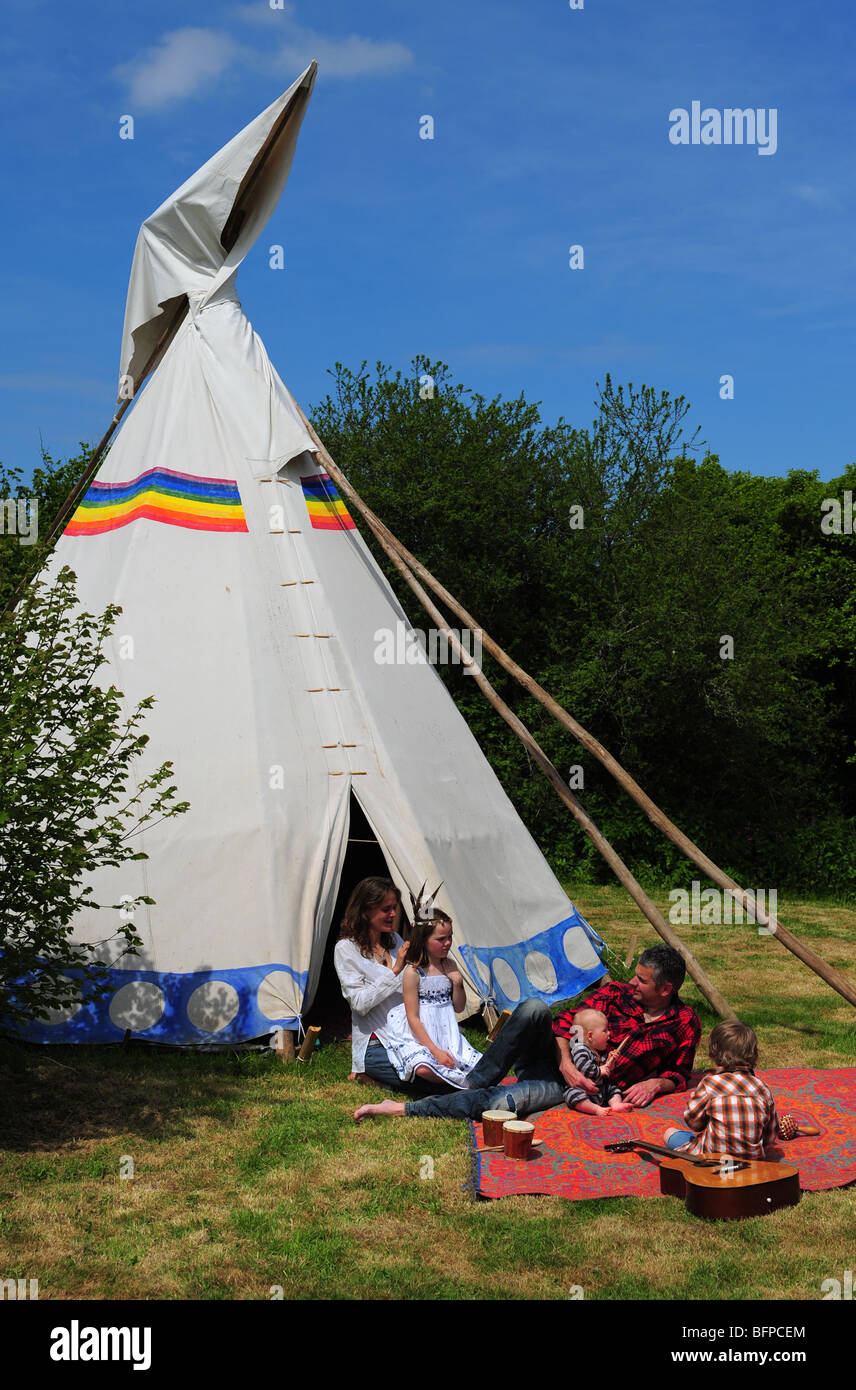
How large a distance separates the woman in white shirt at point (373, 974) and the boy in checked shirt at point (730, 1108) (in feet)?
4.71

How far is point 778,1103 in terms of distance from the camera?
18.9 feet

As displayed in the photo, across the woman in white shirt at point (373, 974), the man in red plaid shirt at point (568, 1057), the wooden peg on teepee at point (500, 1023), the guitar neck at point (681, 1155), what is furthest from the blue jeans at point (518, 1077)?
the guitar neck at point (681, 1155)

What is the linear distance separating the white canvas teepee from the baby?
35.7 inches

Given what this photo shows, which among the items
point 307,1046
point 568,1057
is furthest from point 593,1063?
point 307,1046

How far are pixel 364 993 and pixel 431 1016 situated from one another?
365mm

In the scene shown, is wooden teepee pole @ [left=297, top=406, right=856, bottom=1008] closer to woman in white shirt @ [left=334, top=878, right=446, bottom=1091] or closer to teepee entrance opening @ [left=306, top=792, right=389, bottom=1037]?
teepee entrance opening @ [left=306, top=792, right=389, bottom=1037]

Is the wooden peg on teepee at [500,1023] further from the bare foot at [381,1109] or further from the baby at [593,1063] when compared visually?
the bare foot at [381,1109]

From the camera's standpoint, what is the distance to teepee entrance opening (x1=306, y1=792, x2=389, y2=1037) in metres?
7.31

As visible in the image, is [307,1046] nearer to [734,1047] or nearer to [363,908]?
[363,908]

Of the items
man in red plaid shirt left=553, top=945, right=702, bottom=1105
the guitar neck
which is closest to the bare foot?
man in red plaid shirt left=553, top=945, right=702, bottom=1105

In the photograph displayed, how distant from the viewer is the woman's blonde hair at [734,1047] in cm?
484

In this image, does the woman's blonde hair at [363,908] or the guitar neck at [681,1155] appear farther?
the woman's blonde hair at [363,908]

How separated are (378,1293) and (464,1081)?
2.04m

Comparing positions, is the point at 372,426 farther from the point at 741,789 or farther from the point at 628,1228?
Result: the point at 628,1228
